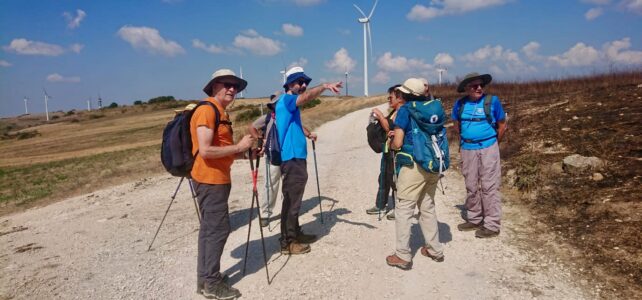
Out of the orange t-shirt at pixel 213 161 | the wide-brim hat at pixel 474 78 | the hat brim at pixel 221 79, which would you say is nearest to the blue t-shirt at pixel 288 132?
the hat brim at pixel 221 79

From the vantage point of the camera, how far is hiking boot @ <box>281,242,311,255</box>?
563 centimetres

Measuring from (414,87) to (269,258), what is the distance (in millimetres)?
3008

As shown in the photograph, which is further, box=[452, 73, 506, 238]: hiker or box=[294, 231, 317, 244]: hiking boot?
box=[294, 231, 317, 244]: hiking boot

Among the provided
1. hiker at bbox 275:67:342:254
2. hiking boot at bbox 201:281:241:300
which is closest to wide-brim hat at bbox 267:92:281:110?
hiker at bbox 275:67:342:254

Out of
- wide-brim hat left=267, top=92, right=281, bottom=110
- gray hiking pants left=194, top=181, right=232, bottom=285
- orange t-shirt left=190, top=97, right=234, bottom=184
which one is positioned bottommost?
gray hiking pants left=194, top=181, right=232, bottom=285

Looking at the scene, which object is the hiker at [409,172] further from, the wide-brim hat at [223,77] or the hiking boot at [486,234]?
the wide-brim hat at [223,77]

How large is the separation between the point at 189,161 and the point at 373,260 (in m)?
2.72

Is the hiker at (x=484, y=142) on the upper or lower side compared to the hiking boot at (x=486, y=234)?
upper

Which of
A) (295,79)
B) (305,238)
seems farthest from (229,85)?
(305,238)

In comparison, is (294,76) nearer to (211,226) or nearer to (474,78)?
(211,226)

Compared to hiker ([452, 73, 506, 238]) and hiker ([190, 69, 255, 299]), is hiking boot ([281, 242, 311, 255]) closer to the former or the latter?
hiker ([190, 69, 255, 299])

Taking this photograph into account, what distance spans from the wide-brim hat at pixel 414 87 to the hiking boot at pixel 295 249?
8.37ft

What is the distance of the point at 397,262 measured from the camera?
5.06 m

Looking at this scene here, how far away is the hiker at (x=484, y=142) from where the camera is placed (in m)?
5.93
